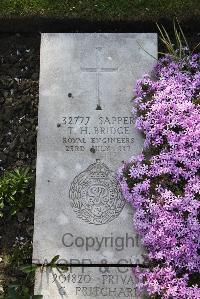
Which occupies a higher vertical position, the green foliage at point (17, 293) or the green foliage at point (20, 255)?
the green foliage at point (20, 255)

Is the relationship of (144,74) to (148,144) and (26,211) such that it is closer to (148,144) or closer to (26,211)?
(148,144)

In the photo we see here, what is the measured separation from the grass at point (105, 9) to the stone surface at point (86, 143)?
0.37m

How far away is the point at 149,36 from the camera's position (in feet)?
19.3

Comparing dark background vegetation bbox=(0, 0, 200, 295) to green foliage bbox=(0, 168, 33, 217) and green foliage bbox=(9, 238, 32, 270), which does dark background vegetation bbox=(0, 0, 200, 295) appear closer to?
green foliage bbox=(0, 168, 33, 217)

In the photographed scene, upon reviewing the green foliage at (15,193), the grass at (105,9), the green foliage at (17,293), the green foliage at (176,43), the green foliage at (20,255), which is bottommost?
the green foliage at (17,293)

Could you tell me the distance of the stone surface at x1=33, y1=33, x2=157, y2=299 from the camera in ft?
17.5

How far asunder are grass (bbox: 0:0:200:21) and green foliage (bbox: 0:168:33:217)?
5.94 ft

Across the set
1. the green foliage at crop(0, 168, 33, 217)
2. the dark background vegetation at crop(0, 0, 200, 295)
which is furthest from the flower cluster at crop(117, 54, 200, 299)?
the green foliage at crop(0, 168, 33, 217)

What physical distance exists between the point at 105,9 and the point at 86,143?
160cm

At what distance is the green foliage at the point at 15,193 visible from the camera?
5.68 metres

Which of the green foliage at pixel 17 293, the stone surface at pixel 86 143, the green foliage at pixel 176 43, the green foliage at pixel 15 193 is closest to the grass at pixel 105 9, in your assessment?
the green foliage at pixel 176 43

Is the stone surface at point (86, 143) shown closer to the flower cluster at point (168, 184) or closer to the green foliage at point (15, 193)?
the flower cluster at point (168, 184)

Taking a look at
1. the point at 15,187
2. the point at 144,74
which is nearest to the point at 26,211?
the point at 15,187

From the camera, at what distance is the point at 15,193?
18.6ft
